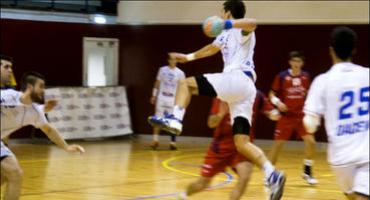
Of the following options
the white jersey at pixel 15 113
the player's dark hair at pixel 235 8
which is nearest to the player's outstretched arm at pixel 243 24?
the player's dark hair at pixel 235 8

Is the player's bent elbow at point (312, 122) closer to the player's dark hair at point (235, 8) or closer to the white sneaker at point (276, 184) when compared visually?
the white sneaker at point (276, 184)

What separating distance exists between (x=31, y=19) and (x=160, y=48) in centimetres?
374

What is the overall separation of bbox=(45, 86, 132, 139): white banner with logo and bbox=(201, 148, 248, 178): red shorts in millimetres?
10571

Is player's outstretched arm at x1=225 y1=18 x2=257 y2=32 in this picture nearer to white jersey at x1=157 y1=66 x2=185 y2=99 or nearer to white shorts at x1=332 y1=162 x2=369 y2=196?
white shorts at x1=332 y1=162 x2=369 y2=196

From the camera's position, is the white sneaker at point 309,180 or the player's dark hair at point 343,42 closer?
the player's dark hair at point 343,42

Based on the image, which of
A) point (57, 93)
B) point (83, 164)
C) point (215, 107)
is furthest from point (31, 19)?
point (215, 107)

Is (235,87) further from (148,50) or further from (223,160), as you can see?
(148,50)

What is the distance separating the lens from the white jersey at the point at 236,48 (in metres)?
8.56

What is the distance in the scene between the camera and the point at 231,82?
26.9ft

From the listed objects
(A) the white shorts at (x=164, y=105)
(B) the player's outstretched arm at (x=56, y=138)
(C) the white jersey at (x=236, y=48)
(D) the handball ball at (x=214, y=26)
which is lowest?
(A) the white shorts at (x=164, y=105)

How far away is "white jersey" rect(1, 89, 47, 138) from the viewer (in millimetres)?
7598

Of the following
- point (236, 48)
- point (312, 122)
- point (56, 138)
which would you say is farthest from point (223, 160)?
point (312, 122)

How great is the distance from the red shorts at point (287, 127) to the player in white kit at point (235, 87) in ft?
12.5

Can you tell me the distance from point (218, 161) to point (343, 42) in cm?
292
